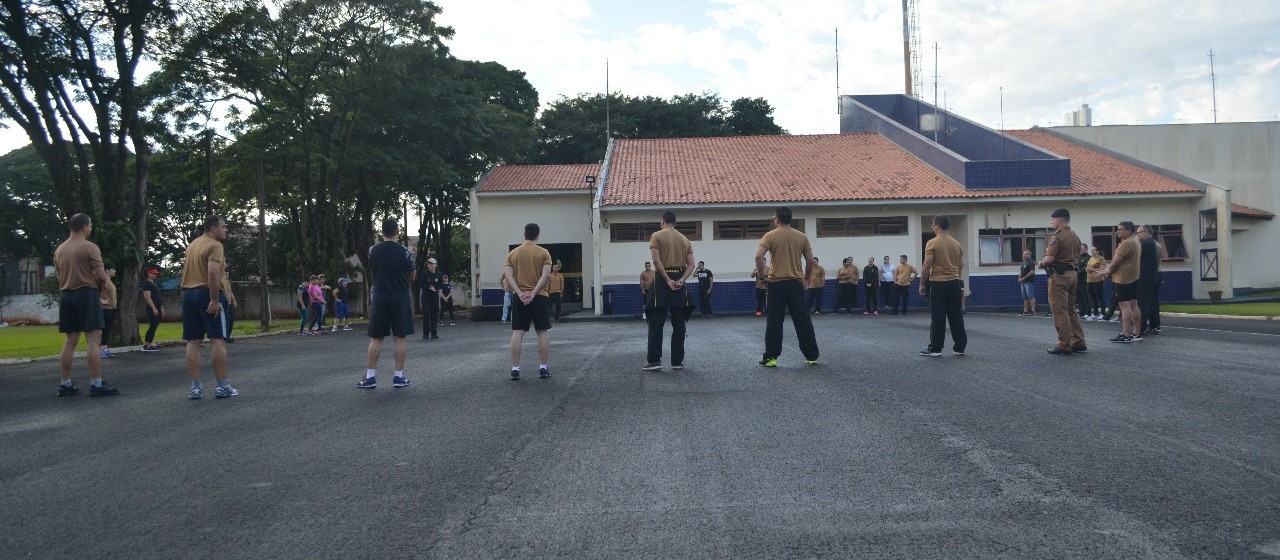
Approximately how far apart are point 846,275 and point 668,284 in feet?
60.9

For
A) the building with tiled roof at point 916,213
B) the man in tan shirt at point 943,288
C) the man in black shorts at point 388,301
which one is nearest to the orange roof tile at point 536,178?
the building with tiled roof at point 916,213

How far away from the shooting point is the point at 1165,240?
A: 29438 mm

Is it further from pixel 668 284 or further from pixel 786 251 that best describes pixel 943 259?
pixel 668 284

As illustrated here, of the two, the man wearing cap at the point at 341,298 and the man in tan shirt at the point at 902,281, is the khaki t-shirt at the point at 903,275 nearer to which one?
the man in tan shirt at the point at 902,281

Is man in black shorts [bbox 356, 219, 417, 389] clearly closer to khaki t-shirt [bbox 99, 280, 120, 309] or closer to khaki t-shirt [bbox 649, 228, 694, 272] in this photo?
khaki t-shirt [bbox 649, 228, 694, 272]

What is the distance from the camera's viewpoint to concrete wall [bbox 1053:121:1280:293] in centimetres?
3669

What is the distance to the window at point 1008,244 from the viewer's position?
29.4 metres

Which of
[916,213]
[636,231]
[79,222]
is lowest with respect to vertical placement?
[79,222]

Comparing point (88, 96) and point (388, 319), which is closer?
point (388, 319)

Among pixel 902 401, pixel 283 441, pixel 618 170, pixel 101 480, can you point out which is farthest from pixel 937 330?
pixel 618 170

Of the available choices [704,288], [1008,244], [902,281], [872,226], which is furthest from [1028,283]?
[704,288]

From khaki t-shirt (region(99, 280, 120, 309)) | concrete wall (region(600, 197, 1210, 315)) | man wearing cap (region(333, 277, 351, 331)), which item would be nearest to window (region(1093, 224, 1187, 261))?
concrete wall (region(600, 197, 1210, 315))

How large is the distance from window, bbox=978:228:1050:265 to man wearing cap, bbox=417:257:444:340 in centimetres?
1844

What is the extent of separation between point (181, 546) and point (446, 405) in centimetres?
378
